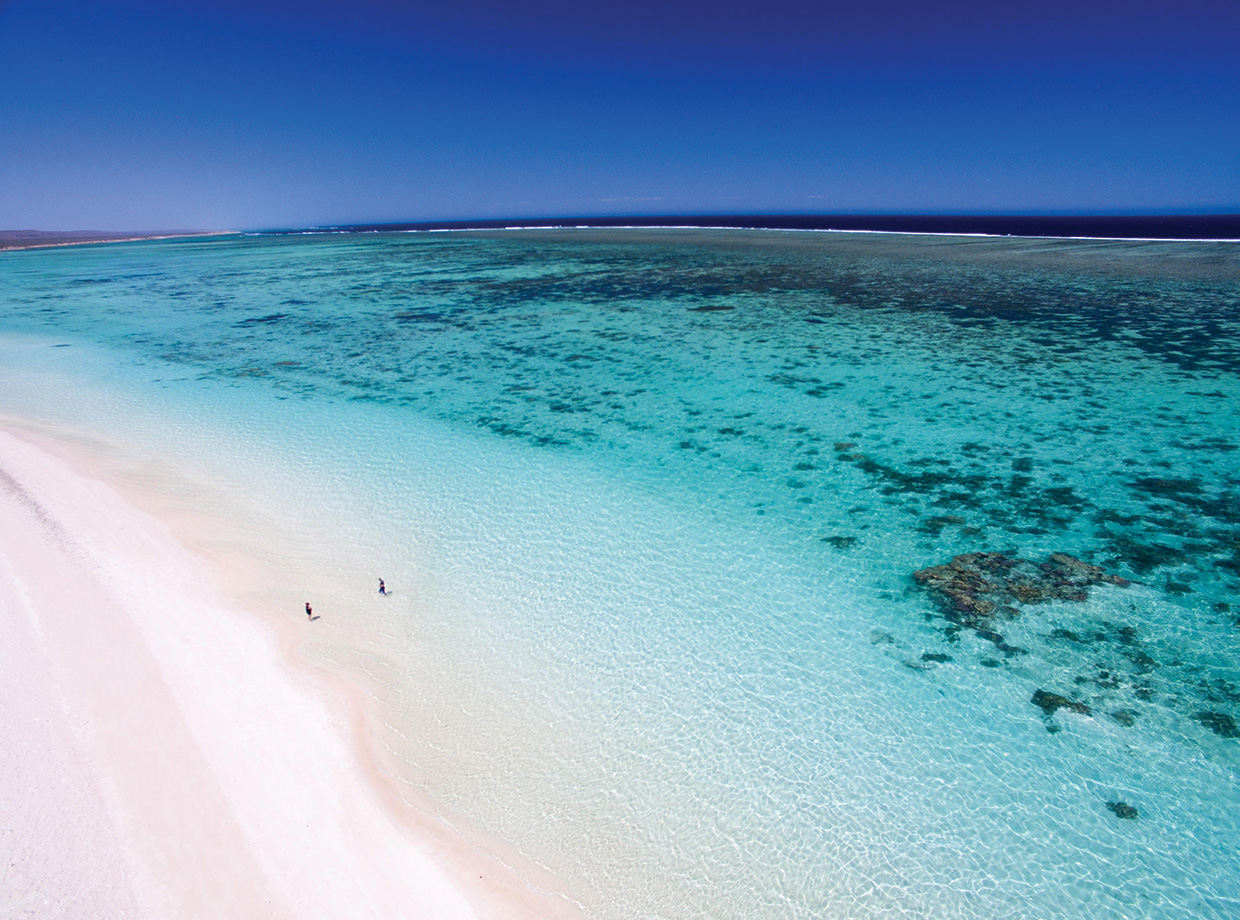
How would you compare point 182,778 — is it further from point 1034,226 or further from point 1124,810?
point 1034,226

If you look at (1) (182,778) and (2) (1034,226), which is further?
(2) (1034,226)

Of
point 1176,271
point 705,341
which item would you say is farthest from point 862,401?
point 1176,271

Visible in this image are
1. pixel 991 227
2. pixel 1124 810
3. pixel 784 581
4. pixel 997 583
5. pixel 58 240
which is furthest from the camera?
pixel 58 240

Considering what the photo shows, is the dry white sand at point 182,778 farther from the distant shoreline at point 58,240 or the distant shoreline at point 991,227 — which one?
the distant shoreline at point 58,240

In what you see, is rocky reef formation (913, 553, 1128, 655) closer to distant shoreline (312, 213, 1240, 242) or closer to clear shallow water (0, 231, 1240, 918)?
clear shallow water (0, 231, 1240, 918)

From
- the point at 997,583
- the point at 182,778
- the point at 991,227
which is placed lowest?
the point at 182,778

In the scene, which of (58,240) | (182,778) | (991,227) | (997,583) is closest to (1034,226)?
(991,227)

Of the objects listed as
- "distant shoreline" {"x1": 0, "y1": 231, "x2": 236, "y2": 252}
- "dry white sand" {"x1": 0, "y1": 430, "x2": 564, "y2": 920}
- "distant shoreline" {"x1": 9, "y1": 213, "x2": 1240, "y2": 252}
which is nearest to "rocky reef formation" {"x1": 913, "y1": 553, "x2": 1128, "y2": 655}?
"dry white sand" {"x1": 0, "y1": 430, "x2": 564, "y2": 920}
